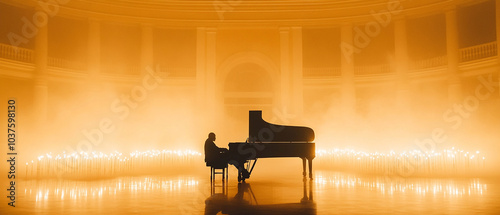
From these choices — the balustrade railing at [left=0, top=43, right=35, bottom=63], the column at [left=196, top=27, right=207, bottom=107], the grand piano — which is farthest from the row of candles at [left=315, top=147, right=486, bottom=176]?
the balustrade railing at [left=0, top=43, right=35, bottom=63]

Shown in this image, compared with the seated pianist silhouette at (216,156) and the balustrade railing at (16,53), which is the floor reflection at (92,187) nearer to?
the seated pianist silhouette at (216,156)

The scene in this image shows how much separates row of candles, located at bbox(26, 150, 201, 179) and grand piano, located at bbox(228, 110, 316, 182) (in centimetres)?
391

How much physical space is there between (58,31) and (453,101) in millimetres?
16883

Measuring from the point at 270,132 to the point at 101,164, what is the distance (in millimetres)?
5702

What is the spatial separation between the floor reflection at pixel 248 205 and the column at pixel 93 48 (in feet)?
41.2

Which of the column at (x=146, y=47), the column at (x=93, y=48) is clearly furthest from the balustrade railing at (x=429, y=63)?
the column at (x=93, y=48)

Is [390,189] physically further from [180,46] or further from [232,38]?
[180,46]

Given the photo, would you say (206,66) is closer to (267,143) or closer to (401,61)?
(401,61)

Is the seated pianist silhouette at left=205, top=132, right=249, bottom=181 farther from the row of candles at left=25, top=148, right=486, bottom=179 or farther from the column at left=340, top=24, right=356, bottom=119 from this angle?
the column at left=340, top=24, right=356, bottom=119

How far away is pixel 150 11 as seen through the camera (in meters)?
18.6

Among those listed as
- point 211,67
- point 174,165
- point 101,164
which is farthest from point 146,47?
point 101,164

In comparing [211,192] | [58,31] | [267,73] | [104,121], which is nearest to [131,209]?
[211,192]

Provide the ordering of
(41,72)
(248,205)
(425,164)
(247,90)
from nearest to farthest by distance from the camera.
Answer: (248,205)
(425,164)
(41,72)
(247,90)

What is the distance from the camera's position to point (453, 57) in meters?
18.0
